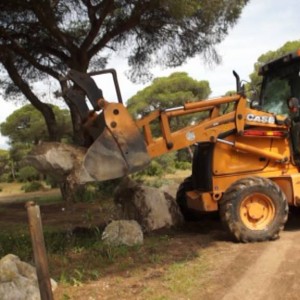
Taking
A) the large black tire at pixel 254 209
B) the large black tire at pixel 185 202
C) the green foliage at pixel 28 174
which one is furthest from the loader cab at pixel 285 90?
the green foliage at pixel 28 174

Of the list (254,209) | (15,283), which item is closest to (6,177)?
(254,209)

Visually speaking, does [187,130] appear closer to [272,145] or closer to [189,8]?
[272,145]

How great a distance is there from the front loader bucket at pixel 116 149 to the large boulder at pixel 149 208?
2.06m

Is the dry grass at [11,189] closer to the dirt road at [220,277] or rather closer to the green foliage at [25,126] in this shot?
the green foliage at [25,126]

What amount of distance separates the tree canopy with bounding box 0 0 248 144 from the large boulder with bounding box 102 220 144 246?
21.3 feet

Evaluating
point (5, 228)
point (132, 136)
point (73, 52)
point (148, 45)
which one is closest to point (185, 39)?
point (148, 45)

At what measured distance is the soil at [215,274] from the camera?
17.5 feet

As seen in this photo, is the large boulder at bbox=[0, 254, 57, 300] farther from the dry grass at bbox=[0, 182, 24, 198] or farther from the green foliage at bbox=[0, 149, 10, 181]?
the green foliage at bbox=[0, 149, 10, 181]

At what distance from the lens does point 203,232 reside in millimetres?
8555

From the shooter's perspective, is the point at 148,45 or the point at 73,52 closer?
the point at 73,52

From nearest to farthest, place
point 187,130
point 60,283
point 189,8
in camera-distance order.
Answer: point 60,283 < point 187,130 < point 189,8

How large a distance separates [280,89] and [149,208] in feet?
9.44

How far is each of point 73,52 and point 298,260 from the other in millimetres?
10451

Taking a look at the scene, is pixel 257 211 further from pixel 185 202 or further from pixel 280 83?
pixel 280 83
